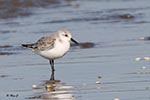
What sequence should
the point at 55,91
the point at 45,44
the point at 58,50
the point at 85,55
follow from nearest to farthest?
the point at 55,91, the point at 58,50, the point at 45,44, the point at 85,55

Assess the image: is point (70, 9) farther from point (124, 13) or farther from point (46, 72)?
point (46, 72)

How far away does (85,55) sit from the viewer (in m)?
11.8

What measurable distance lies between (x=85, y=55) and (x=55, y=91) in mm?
2697

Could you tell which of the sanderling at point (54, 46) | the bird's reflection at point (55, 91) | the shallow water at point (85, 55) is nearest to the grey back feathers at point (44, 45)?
the sanderling at point (54, 46)

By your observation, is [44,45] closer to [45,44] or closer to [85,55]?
[45,44]

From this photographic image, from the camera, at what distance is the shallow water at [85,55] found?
9031 millimetres

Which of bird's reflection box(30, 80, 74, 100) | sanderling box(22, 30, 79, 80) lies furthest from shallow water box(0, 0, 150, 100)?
sanderling box(22, 30, 79, 80)

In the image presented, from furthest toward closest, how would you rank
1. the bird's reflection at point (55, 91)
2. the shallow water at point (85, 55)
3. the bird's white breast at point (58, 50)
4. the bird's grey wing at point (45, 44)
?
1. the bird's grey wing at point (45, 44)
2. the bird's white breast at point (58, 50)
3. the shallow water at point (85, 55)
4. the bird's reflection at point (55, 91)

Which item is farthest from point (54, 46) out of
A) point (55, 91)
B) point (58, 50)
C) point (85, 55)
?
point (55, 91)

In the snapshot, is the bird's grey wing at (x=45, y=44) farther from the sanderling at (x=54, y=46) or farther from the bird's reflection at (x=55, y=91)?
the bird's reflection at (x=55, y=91)

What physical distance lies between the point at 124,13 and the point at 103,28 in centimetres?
205

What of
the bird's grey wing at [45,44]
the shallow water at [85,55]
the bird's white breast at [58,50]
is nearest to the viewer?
the shallow water at [85,55]

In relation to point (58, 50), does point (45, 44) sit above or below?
above

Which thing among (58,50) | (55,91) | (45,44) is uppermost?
(45,44)
